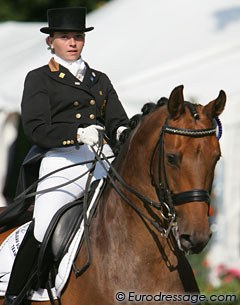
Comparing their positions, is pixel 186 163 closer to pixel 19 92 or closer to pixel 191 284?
pixel 191 284

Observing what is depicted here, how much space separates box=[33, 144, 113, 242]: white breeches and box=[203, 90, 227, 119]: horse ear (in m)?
1.17

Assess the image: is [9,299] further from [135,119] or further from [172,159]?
[172,159]

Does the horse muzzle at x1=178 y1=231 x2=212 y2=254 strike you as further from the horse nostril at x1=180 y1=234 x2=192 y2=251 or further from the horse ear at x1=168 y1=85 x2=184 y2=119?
the horse ear at x1=168 y1=85 x2=184 y2=119

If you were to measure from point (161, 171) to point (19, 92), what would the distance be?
29.6 feet

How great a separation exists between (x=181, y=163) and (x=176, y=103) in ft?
1.34

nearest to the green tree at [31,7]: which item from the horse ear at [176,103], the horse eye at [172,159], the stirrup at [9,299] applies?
the stirrup at [9,299]

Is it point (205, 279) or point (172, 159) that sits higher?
point (172, 159)

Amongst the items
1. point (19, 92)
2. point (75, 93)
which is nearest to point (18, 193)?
point (75, 93)

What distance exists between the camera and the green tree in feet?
84.7

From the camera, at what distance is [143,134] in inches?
256

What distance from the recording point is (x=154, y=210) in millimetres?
6445

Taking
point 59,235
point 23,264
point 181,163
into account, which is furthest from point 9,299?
point 181,163

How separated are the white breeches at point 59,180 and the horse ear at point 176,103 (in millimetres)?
1125

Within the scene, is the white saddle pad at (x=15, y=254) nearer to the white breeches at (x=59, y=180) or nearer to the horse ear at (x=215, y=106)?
the white breeches at (x=59, y=180)
